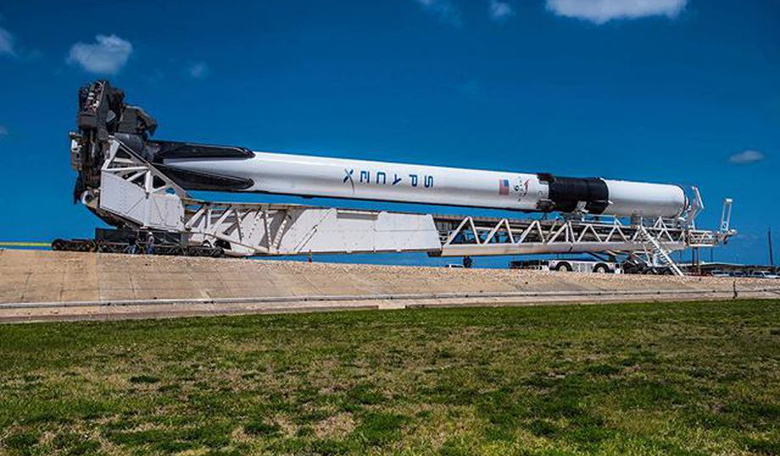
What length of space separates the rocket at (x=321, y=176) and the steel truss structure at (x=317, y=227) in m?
0.76

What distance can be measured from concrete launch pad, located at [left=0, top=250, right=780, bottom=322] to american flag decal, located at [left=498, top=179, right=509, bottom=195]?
269 inches

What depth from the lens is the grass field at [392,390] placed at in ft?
20.0

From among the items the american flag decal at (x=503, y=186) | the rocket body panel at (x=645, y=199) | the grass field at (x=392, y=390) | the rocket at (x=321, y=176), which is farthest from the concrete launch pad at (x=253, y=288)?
the rocket body panel at (x=645, y=199)

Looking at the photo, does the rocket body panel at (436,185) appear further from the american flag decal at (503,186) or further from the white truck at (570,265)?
the white truck at (570,265)

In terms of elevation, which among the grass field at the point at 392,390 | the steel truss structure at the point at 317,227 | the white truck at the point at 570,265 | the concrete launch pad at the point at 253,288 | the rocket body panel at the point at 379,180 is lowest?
the grass field at the point at 392,390

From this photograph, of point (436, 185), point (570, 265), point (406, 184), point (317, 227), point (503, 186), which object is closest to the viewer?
point (317, 227)

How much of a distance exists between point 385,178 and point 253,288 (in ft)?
40.6

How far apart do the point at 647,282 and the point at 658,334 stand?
19410 millimetres

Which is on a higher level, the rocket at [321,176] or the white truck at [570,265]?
the rocket at [321,176]

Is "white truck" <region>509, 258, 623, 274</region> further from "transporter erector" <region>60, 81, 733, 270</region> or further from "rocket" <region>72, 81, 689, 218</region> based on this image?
"rocket" <region>72, 81, 689, 218</region>

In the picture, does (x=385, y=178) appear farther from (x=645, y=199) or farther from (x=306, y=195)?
(x=645, y=199)

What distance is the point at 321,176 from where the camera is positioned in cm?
3180

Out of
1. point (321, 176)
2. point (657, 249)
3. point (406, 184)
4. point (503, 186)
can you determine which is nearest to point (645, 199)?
point (657, 249)

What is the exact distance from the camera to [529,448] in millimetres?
5785
